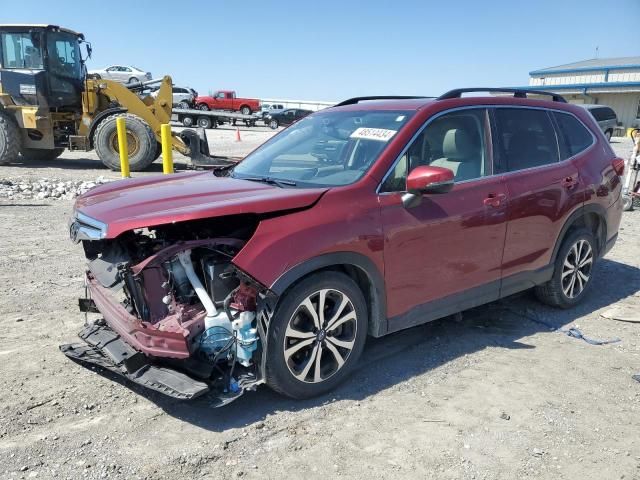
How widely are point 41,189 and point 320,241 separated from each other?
9.45 metres

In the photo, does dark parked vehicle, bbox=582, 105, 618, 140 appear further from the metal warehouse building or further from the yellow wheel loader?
the metal warehouse building

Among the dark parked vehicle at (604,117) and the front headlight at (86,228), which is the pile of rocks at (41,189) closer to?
the front headlight at (86,228)

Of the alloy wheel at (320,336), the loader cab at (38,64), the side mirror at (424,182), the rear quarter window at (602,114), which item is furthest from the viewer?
the rear quarter window at (602,114)

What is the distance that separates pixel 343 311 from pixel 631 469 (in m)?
1.80

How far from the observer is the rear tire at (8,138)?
13.5 m

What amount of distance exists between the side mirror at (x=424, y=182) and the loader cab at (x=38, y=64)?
12785 millimetres

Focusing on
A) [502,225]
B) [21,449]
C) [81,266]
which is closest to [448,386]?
[502,225]

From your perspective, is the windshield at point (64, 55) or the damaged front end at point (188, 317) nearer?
the damaged front end at point (188, 317)

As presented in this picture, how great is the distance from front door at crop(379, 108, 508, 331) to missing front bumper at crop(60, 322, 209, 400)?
143 cm

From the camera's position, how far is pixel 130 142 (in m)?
13.8

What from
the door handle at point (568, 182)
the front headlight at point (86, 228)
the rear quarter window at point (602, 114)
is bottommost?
the front headlight at point (86, 228)

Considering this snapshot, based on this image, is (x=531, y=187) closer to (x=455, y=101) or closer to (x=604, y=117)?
(x=455, y=101)

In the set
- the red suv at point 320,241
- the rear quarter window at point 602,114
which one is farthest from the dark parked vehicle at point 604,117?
the red suv at point 320,241

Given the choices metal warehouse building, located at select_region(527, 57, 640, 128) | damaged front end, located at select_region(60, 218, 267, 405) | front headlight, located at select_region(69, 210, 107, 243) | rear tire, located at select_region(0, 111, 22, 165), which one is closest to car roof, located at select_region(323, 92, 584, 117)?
damaged front end, located at select_region(60, 218, 267, 405)
